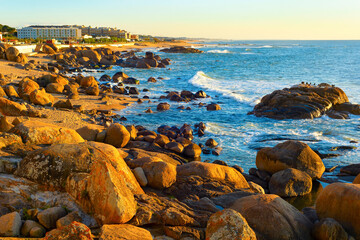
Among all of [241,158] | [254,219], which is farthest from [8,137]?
[241,158]

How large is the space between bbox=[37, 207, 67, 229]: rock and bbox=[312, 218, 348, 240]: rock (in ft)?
18.4

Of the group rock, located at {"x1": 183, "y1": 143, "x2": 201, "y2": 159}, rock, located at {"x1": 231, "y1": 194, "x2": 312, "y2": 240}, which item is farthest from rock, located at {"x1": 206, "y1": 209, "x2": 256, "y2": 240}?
rock, located at {"x1": 183, "y1": 143, "x2": 201, "y2": 159}

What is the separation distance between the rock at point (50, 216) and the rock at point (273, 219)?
4.08 metres

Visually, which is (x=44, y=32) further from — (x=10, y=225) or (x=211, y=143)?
(x=10, y=225)

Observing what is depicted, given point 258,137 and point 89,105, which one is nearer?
point 258,137

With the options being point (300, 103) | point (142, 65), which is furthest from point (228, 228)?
point (142, 65)

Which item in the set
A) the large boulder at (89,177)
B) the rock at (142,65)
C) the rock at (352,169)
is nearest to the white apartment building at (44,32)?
the rock at (142,65)

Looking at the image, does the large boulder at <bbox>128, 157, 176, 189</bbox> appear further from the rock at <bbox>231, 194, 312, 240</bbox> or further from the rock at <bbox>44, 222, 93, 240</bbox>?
the rock at <bbox>44, 222, 93, 240</bbox>

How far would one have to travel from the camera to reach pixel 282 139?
59.3 feet

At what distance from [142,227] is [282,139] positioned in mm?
13436

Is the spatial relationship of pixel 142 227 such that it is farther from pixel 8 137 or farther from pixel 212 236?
pixel 8 137

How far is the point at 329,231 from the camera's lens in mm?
7055

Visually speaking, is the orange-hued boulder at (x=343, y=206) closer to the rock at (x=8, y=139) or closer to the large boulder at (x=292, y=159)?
the large boulder at (x=292, y=159)

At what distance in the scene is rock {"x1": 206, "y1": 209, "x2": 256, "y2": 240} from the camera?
563cm
